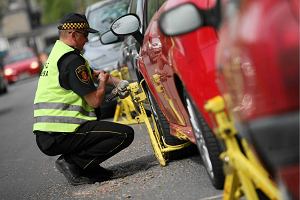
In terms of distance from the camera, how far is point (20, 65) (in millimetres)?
33500

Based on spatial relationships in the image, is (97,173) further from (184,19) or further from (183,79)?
(184,19)

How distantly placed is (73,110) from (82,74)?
0.33 m

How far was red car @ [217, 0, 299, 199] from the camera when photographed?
285cm

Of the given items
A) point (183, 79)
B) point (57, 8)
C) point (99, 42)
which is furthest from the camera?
point (57, 8)

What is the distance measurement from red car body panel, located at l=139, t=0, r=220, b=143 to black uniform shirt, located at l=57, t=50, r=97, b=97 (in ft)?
1.74

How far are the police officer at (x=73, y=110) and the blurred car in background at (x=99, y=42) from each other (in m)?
4.60

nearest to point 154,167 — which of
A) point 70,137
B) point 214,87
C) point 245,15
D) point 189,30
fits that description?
point 70,137

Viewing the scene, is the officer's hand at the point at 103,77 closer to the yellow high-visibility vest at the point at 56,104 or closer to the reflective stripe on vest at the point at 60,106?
the yellow high-visibility vest at the point at 56,104

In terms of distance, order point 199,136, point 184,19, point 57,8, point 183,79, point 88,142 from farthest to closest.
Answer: point 57,8 → point 88,142 → point 199,136 → point 183,79 → point 184,19

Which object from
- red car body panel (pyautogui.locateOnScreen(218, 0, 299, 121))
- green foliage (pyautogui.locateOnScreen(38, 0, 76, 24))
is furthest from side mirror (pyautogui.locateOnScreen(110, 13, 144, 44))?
green foliage (pyautogui.locateOnScreen(38, 0, 76, 24))

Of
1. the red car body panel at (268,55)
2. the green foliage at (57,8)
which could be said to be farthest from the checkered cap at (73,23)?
the green foliage at (57,8)

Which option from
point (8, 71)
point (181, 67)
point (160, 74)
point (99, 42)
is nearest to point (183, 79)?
point (181, 67)

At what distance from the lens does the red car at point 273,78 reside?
2.85 meters

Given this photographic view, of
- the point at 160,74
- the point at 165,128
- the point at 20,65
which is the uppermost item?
the point at 160,74
